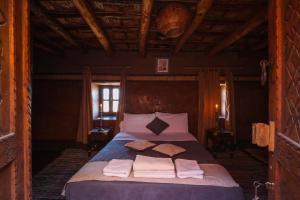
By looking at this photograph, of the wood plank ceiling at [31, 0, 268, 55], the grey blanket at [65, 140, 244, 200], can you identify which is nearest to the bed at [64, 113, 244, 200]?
the grey blanket at [65, 140, 244, 200]

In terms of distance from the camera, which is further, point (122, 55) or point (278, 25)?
point (122, 55)

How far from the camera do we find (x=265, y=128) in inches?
53.2

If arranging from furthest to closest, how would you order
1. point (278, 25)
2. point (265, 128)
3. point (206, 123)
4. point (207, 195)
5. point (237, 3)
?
point (206, 123) → point (237, 3) → point (207, 195) → point (265, 128) → point (278, 25)

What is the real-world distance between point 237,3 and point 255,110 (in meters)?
3.71

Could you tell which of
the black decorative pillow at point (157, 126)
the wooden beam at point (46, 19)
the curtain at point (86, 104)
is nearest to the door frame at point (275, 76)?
the wooden beam at point (46, 19)

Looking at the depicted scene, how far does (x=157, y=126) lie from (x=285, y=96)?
3579 mm

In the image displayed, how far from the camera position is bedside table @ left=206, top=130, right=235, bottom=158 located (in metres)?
5.06

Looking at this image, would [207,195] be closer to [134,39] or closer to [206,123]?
[134,39]

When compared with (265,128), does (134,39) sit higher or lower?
higher

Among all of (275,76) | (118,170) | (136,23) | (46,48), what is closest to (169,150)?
(118,170)

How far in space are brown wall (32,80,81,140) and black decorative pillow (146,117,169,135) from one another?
6.59 ft

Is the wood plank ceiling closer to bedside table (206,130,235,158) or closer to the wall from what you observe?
the wall

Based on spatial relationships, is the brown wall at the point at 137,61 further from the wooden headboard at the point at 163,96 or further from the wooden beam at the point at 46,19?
the wooden beam at the point at 46,19

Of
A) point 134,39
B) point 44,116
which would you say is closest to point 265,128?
point 134,39
